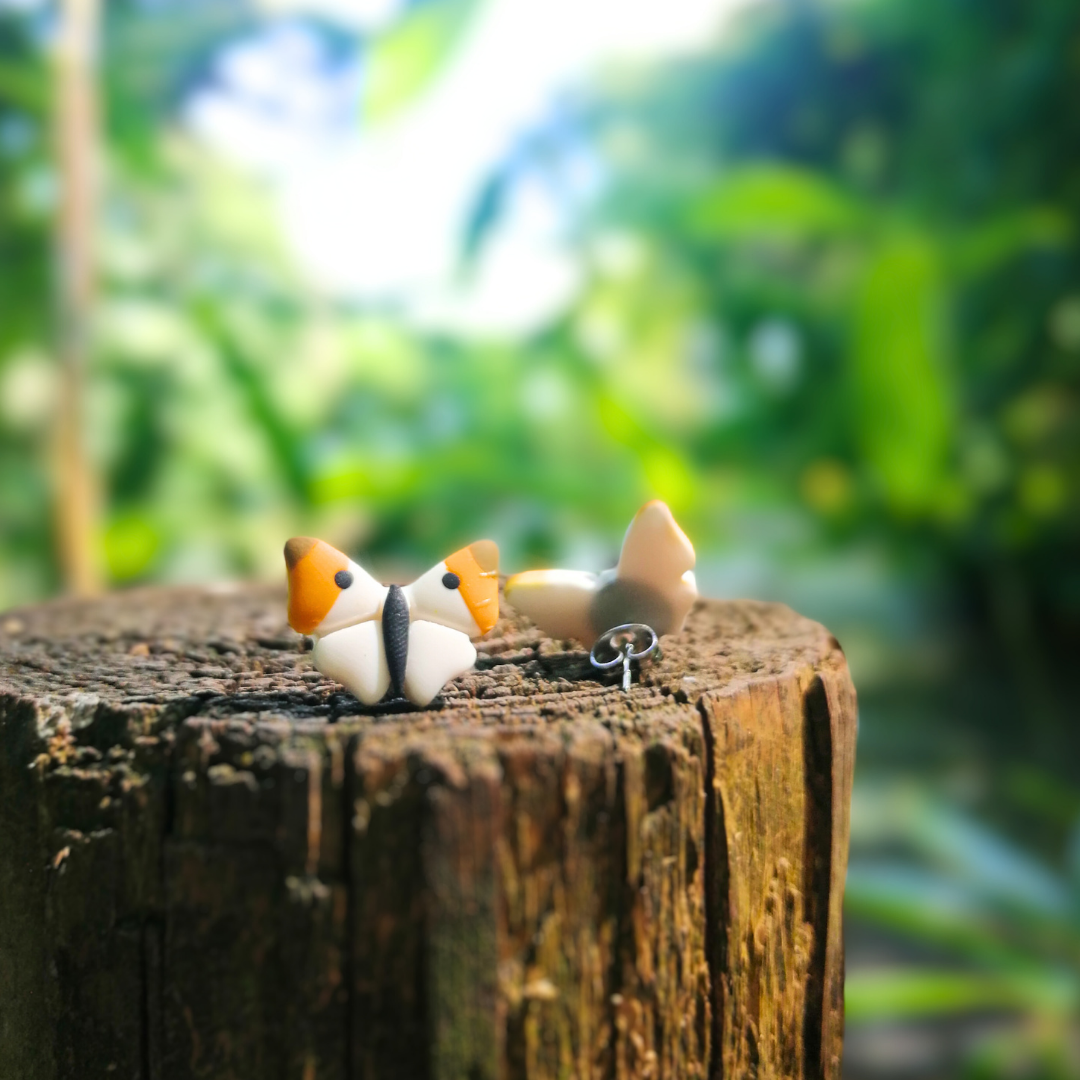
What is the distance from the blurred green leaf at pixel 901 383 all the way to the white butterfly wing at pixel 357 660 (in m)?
1.71

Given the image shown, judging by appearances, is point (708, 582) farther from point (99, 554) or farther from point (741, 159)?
point (99, 554)

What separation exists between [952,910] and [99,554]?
177 centimetres

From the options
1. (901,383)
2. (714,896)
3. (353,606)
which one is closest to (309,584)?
(353,606)

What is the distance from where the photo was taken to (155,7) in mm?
2207

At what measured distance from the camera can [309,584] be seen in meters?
0.54

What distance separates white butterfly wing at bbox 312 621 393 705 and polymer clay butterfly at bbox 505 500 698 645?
11 centimetres

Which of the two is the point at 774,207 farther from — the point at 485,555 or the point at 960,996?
the point at 485,555

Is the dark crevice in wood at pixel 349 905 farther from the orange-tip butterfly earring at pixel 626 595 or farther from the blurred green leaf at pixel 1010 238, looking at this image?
the blurred green leaf at pixel 1010 238

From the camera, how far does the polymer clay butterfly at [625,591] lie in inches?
23.8

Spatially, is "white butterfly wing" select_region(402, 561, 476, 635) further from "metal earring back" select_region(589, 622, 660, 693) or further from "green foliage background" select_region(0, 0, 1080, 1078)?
"green foliage background" select_region(0, 0, 1080, 1078)

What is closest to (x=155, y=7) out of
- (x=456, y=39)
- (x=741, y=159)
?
(x=456, y=39)

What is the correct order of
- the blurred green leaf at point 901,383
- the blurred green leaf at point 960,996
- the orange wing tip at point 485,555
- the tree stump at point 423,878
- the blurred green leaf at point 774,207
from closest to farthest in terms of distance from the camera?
the tree stump at point 423,878
the orange wing tip at point 485,555
the blurred green leaf at point 960,996
the blurred green leaf at point 901,383
the blurred green leaf at point 774,207

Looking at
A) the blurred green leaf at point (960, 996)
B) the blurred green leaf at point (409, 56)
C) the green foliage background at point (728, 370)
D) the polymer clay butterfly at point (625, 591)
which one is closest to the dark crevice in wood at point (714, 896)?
the polymer clay butterfly at point (625, 591)

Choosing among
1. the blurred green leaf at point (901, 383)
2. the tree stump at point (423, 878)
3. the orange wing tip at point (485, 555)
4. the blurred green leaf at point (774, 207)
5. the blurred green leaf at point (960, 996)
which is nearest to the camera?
the tree stump at point (423, 878)
